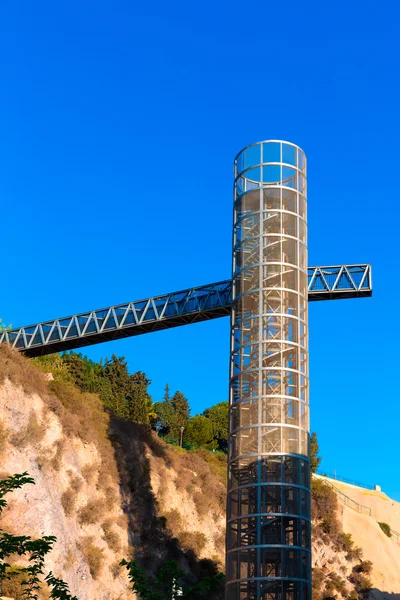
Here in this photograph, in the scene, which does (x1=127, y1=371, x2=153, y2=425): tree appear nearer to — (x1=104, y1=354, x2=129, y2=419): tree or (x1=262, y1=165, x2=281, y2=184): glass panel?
(x1=104, y1=354, x2=129, y2=419): tree

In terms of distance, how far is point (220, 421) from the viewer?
4737 inches

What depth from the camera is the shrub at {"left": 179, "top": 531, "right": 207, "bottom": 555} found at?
6800 centimetres

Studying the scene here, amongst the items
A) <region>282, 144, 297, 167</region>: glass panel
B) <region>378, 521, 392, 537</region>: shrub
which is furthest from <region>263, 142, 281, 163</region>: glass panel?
<region>378, 521, 392, 537</region>: shrub

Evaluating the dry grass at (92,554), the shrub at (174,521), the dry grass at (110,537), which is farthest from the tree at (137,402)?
the dry grass at (92,554)

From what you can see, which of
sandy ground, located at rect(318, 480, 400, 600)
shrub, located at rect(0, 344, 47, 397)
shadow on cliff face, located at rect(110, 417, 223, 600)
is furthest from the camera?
sandy ground, located at rect(318, 480, 400, 600)

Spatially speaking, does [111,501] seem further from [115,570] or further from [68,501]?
[115,570]

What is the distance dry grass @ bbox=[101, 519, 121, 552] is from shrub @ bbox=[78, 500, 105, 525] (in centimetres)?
79

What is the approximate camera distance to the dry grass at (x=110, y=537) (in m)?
61.7

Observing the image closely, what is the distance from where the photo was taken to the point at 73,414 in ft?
225

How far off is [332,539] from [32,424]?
111 ft

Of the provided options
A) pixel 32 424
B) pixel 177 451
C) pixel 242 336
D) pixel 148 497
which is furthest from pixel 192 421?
pixel 242 336

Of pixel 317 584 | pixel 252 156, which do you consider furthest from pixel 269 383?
pixel 317 584

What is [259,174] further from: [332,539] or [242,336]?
[332,539]

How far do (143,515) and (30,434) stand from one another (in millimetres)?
12251
